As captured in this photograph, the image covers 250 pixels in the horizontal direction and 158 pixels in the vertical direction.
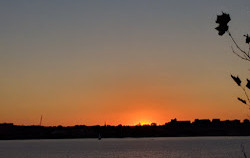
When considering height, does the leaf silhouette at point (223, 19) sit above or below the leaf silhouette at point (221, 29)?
above

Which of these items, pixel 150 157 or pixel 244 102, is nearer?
pixel 244 102

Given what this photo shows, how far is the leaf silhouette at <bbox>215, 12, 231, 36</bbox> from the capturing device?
5.16 m

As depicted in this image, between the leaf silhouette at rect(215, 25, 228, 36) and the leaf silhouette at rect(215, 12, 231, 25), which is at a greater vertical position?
the leaf silhouette at rect(215, 12, 231, 25)

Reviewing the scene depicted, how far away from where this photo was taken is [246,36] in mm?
5500

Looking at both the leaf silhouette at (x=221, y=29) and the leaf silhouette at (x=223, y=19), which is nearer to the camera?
the leaf silhouette at (x=223, y=19)

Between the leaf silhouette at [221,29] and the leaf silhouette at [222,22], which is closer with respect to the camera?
the leaf silhouette at [222,22]

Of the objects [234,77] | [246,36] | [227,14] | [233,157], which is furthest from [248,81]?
[233,157]

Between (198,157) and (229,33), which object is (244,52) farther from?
(198,157)

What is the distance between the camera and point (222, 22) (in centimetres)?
526

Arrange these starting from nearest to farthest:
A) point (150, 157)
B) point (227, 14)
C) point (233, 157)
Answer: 1. point (227, 14)
2. point (233, 157)
3. point (150, 157)

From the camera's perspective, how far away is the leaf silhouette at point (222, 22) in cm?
516

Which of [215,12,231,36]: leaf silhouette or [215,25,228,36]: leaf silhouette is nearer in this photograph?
[215,12,231,36]: leaf silhouette

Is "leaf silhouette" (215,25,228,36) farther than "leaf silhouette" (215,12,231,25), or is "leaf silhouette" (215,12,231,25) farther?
"leaf silhouette" (215,25,228,36)

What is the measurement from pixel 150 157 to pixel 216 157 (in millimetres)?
27080
